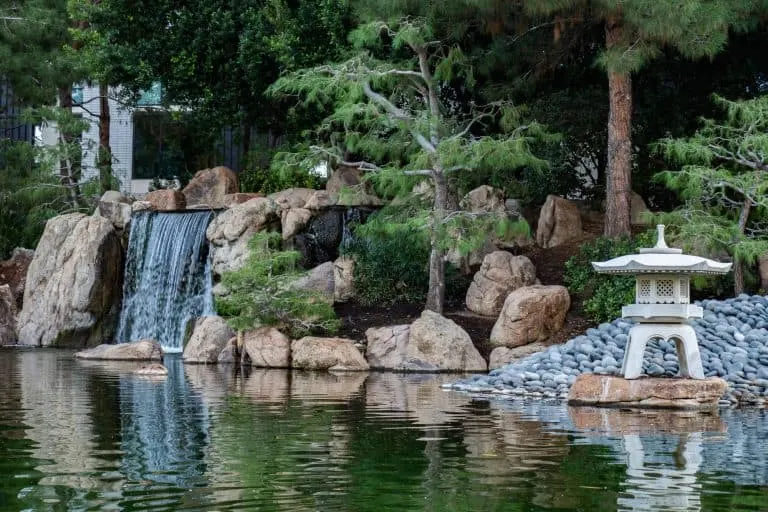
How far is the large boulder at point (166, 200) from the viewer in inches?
1045

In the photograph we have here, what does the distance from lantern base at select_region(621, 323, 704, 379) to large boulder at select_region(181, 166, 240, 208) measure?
15.5 meters

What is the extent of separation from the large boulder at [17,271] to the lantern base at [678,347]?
17018 mm

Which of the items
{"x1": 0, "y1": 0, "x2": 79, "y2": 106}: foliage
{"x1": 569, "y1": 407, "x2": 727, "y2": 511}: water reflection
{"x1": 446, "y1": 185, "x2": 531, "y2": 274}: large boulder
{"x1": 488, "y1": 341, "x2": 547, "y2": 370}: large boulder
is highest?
{"x1": 0, "y1": 0, "x2": 79, "y2": 106}: foliage

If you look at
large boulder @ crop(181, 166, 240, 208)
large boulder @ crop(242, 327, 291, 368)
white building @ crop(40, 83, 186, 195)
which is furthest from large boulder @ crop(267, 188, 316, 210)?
white building @ crop(40, 83, 186, 195)

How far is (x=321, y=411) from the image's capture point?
38.9 ft

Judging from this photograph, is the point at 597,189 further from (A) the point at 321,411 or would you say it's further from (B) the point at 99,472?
(B) the point at 99,472

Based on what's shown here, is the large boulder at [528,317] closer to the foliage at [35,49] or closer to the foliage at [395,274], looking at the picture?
the foliage at [395,274]

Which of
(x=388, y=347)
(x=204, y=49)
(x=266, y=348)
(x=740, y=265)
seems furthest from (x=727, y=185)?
(x=204, y=49)

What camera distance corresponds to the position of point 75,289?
81.6 ft

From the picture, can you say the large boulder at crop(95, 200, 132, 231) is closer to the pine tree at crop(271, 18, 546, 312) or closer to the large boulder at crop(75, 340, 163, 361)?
the large boulder at crop(75, 340, 163, 361)

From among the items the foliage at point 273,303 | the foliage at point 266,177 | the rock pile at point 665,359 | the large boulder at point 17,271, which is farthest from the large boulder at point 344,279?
the large boulder at point 17,271

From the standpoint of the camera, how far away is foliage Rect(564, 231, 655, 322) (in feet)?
61.4

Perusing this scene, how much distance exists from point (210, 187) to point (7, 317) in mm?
5295

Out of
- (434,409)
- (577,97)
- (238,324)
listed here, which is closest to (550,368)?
(434,409)
